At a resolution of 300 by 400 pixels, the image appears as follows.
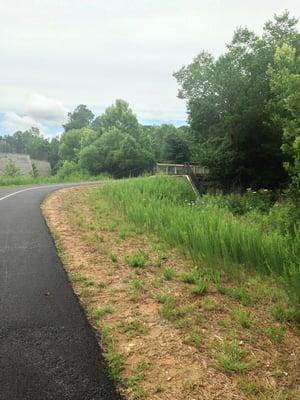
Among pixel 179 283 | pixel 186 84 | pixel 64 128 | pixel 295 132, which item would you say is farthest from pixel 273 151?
pixel 64 128

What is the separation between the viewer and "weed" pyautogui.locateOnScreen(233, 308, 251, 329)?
5137mm

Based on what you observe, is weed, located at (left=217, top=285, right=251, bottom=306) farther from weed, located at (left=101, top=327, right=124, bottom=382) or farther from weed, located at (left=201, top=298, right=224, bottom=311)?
weed, located at (left=101, top=327, right=124, bottom=382)

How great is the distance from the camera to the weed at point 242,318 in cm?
514

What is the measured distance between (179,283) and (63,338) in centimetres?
240

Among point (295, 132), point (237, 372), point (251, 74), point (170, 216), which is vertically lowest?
point (237, 372)

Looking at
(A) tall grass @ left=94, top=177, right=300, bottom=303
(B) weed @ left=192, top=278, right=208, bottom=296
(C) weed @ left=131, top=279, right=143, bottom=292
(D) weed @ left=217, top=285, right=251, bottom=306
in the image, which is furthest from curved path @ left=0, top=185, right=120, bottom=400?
(A) tall grass @ left=94, top=177, right=300, bottom=303

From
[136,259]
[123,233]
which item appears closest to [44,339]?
[136,259]

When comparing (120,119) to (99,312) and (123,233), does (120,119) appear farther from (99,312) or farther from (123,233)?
(99,312)

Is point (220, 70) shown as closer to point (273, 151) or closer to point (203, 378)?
point (273, 151)

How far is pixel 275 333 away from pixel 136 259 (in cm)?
322

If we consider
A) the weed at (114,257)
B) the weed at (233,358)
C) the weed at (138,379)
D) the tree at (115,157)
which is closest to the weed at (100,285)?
the weed at (114,257)

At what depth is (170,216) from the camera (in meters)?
10.4

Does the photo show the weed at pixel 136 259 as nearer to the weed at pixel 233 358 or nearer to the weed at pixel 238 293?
the weed at pixel 238 293

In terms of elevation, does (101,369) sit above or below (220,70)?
below
